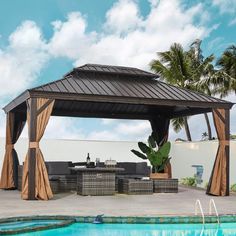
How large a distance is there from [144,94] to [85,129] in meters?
6.59

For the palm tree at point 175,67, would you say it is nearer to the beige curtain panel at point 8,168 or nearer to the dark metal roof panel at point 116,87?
the dark metal roof panel at point 116,87

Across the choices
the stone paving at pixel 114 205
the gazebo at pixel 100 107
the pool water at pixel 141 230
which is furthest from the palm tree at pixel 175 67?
the pool water at pixel 141 230

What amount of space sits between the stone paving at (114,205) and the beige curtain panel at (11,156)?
2.48 meters

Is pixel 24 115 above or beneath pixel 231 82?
beneath

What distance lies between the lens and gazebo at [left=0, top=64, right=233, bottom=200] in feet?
36.2

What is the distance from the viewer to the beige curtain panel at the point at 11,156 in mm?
14258

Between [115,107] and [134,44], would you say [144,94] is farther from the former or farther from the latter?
[115,107]

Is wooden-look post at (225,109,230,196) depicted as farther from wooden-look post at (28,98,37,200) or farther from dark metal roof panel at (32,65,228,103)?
wooden-look post at (28,98,37,200)

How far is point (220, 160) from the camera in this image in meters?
12.7

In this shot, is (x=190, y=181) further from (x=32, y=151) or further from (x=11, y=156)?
(x=32, y=151)

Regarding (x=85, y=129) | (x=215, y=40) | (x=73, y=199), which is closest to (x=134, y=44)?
(x=215, y=40)

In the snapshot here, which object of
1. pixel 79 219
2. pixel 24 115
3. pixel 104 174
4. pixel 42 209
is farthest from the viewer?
pixel 24 115

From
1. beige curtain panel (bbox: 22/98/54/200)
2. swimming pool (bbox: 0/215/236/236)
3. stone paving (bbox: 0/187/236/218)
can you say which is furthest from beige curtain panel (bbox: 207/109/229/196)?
beige curtain panel (bbox: 22/98/54/200)

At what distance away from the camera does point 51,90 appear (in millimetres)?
11477
